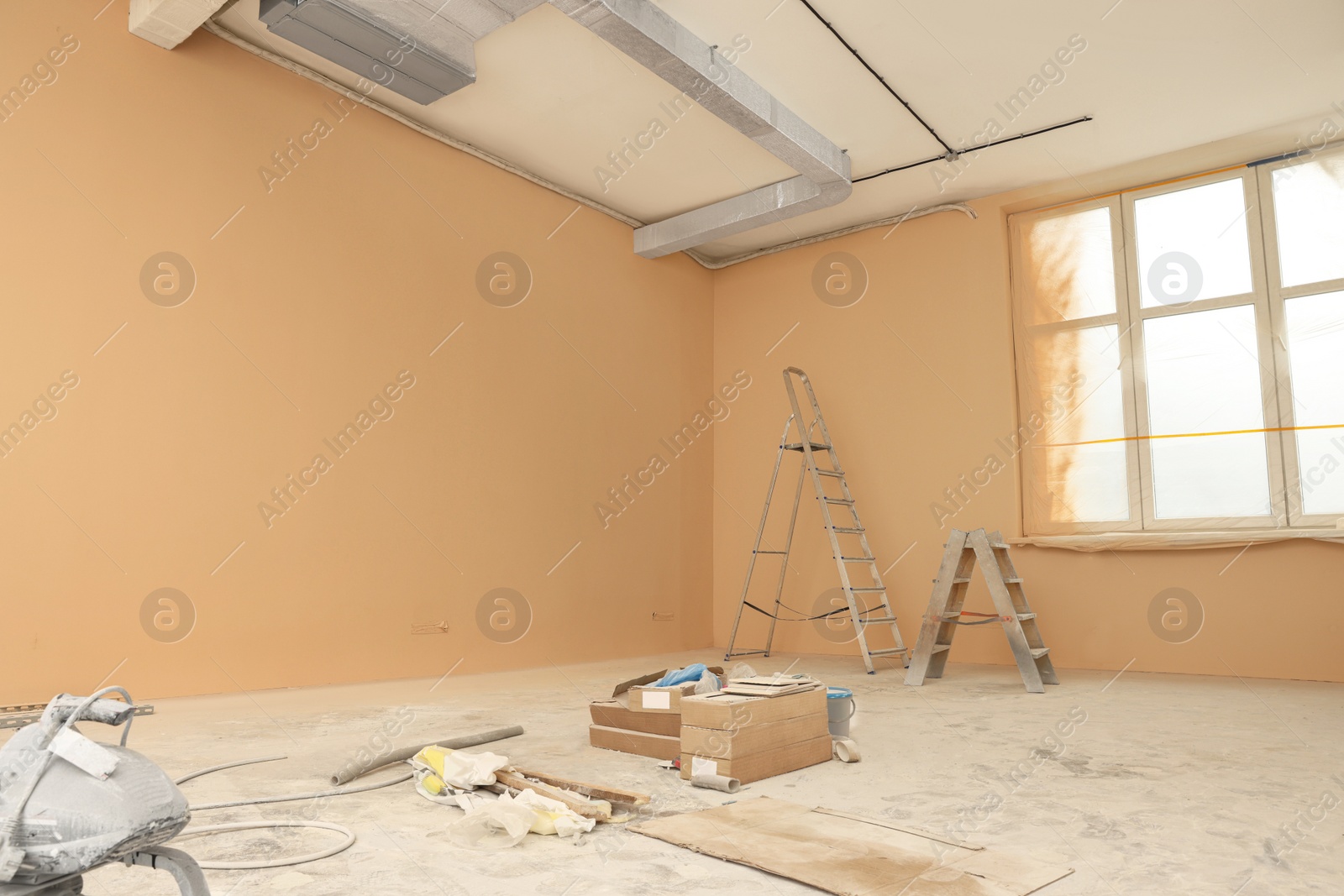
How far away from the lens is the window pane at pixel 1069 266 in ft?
16.2

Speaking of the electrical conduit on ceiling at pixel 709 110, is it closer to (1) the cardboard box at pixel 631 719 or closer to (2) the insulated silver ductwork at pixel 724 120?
(2) the insulated silver ductwork at pixel 724 120

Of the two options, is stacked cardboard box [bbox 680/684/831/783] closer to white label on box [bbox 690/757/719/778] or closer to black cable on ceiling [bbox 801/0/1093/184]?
white label on box [bbox 690/757/719/778]

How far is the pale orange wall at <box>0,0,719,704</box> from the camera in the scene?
3.15 meters

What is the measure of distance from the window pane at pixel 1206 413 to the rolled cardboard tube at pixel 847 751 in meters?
3.12

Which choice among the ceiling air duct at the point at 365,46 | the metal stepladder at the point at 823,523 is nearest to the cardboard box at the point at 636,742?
the metal stepladder at the point at 823,523

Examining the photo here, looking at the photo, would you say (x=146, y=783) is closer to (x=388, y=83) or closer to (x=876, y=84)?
(x=388, y=83)

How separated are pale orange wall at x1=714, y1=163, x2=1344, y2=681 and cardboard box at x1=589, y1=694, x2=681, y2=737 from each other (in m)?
3.02

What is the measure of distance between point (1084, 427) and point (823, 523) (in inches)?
67.9

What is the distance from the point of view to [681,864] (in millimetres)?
1638

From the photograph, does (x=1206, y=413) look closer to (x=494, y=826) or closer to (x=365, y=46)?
(x=494, y=826)

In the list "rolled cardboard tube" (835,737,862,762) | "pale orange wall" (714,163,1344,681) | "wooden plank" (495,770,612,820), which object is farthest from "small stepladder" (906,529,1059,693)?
"wooden plank" (495,770,612,820)

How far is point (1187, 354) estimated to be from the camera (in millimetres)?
4652

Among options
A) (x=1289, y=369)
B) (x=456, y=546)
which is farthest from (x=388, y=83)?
(x=1289, y=369)

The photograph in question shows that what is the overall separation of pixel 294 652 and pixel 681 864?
269 cm
